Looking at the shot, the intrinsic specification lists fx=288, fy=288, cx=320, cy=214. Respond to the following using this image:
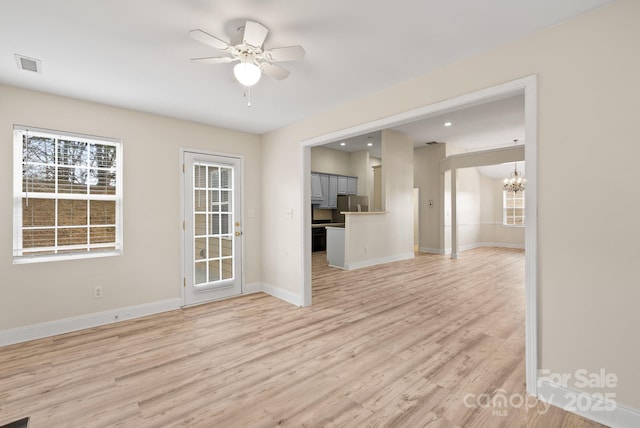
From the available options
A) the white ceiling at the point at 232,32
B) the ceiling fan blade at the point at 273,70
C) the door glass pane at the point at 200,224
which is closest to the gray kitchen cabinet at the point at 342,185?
the door glass pane at the point at 200,224

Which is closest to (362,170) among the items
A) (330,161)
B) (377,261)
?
(330,161)

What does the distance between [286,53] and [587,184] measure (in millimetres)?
2250

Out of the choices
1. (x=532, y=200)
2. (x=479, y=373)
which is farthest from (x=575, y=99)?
(x=479, y=373)

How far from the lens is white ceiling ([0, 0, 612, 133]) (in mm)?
1855

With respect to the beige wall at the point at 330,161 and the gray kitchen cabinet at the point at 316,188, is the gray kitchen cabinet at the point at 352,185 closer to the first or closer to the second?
the beige wall at the point at 330,161

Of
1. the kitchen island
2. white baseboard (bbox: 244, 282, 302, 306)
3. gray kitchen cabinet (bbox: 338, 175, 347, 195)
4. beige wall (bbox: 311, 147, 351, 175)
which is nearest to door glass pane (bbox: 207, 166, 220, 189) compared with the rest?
white baseboard (bbox: 244, 282, 302, 306)

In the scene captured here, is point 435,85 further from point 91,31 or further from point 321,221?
point 321,221

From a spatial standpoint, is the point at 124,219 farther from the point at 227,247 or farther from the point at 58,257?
the point at 227,247

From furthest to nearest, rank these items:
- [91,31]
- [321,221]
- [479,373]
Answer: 1. [321,221]
2. [479,373]
3. [91,31]

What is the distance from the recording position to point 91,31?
2.08 meters

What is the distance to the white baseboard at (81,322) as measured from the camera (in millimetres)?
→ 2967

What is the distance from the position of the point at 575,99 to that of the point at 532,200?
2.34 ft

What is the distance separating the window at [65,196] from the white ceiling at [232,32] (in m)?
0.58

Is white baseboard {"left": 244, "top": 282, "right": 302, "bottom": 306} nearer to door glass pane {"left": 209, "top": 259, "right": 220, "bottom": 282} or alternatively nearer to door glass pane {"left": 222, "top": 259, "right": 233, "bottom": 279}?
door glass pane {"left": 222, "top": 259, "right": 233, "bottom": 279}
